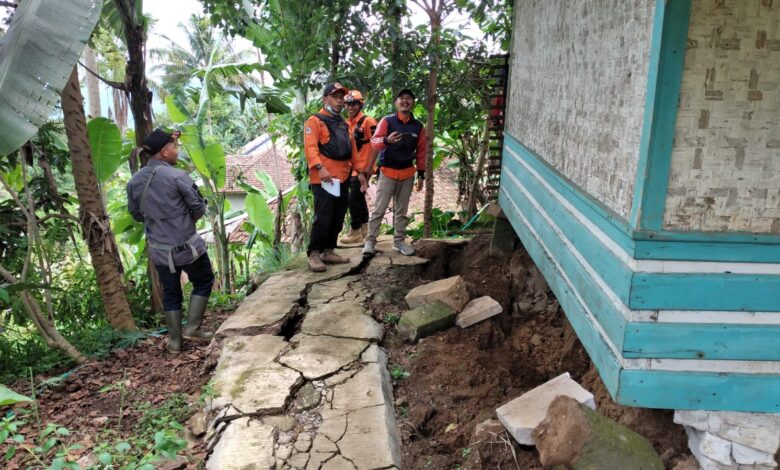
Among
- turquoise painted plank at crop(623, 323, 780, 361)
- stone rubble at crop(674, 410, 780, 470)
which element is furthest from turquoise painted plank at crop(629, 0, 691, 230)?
stone rubble at crop(674, 410, 780, 470)

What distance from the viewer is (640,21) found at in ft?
7.59

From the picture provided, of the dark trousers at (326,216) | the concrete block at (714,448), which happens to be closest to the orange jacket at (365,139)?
the dark trousers at (326,216)

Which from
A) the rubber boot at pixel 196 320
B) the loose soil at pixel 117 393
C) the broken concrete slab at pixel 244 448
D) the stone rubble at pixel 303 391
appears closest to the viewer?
the broken concrete slab at pixel 244 448

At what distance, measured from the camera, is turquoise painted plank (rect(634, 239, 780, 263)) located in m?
2.21

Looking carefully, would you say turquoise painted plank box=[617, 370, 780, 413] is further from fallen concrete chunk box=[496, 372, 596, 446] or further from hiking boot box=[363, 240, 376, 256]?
hiking boot box=[363, 240, 376, 256]

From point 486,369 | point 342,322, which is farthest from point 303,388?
point 486,369

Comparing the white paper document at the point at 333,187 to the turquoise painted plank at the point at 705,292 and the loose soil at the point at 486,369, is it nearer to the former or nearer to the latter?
the loose soil at the point at 486,369

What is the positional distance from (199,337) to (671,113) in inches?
158

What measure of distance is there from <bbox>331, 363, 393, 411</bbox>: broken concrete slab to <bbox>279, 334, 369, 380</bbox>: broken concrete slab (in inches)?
6.9

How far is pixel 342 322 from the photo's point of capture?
14.0 feet

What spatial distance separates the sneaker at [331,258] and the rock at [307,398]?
2.26m

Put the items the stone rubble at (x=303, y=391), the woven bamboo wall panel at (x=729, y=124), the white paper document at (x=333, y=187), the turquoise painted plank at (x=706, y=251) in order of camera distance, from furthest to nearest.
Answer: the white paper document at (x=333, y=187), the stone rubble at (x=303, y=391), the turquoise painted plank at (x=706, y=251), the woven bamboo wall panel at (x=729, y=124)

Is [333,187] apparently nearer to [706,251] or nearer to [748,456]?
[706,251]

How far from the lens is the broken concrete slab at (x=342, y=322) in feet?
13.4
